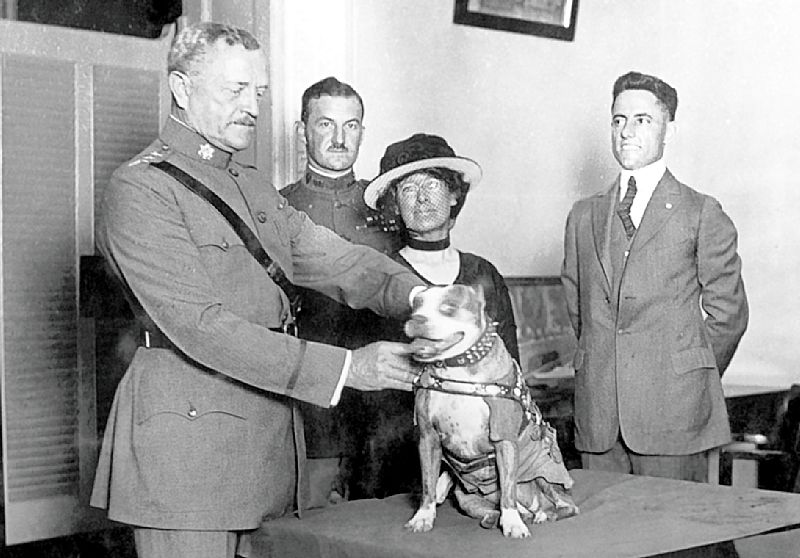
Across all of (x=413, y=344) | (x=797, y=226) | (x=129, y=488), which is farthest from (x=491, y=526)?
(x=797, y=226)

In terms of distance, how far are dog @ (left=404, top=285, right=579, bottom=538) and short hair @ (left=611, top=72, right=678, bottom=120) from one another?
4.00 feet

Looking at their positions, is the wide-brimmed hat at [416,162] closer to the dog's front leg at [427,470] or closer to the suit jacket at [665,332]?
the suit jacket at [665,332]

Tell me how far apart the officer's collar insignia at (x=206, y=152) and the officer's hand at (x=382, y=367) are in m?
0.44

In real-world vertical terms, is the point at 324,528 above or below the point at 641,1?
below

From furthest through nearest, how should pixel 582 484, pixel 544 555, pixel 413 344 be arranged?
pixel 582 484 → pixel 413 344 → pixel 544 555

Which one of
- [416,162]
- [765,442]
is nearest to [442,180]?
[416,162]

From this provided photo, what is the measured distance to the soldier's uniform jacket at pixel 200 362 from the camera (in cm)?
200

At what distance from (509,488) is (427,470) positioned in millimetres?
145

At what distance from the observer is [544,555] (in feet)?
5.79

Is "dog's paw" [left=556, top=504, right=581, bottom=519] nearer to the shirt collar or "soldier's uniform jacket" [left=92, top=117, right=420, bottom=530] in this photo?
"soldier's uniform jacket" [left=92, top=117, right=420, bottom=530]

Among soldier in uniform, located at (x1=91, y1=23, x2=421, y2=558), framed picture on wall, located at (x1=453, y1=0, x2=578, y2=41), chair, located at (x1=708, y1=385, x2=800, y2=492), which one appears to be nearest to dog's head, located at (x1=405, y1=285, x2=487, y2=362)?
soldier in uniform, located at (x1=91, y1=23, x2=421, y2=558)

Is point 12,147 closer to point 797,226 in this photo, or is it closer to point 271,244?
point 271,244

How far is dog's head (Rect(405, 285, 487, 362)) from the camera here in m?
1.85

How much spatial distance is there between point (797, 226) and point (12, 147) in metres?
2.61
